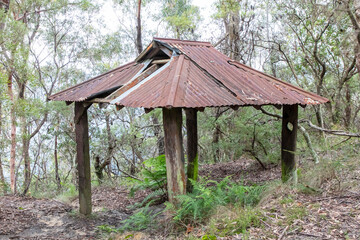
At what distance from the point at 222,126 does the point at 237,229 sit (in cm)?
718

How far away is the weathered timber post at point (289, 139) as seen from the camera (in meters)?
6.00

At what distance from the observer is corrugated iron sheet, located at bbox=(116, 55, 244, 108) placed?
4.45 meters

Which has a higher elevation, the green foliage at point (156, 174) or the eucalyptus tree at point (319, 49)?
the eucalyptus tree at point (319, 49)

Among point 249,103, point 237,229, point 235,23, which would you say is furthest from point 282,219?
point 235,23

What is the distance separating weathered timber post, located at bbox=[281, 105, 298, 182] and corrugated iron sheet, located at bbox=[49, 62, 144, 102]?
10.4ft

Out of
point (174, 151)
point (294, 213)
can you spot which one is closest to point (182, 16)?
point (174, 151)

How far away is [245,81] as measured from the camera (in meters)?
5.73

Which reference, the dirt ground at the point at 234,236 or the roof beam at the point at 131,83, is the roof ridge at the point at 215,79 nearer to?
the roof beam at the point at 131,83

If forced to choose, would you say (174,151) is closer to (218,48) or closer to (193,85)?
(193,85)

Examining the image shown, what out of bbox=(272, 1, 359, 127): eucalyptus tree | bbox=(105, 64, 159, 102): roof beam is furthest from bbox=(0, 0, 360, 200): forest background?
bbox=(105, 64, 159, 102): roof beam

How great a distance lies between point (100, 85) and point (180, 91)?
2518mm

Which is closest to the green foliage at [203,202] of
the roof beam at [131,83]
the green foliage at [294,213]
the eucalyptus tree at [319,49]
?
the green foliage at [294,213]

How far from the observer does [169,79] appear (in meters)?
5.05

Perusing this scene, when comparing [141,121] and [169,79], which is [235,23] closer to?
[141,121]
